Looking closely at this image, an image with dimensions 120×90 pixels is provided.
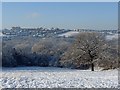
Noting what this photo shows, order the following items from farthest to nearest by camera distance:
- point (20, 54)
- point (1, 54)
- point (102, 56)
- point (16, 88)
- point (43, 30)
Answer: point (43, 30) < point (20, 54) < point (1, 54) < point (102, 56) < point (16, 88)

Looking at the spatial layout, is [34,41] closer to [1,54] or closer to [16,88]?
[1,54]

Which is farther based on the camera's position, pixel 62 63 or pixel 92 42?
pixel 62 63

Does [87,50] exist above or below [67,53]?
above

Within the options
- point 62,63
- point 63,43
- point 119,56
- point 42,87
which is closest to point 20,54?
point 62,63

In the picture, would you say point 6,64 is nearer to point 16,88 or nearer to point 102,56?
point 102,56

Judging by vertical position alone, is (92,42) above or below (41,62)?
above

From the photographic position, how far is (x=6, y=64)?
44.1m

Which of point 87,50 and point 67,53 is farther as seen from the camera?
point 67,53

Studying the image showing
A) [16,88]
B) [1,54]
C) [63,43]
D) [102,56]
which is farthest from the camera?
[63,43]

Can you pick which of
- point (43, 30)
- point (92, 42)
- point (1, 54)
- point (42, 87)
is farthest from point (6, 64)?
point (42, 87)

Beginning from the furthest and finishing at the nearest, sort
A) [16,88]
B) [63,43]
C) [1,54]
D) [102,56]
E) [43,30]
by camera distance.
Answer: [43,30], [63,43], [1,54], [102,56], [16,88]

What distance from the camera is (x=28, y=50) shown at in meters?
50.8

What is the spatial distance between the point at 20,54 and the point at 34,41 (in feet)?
32.4

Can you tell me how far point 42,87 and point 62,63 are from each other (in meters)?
30.0
